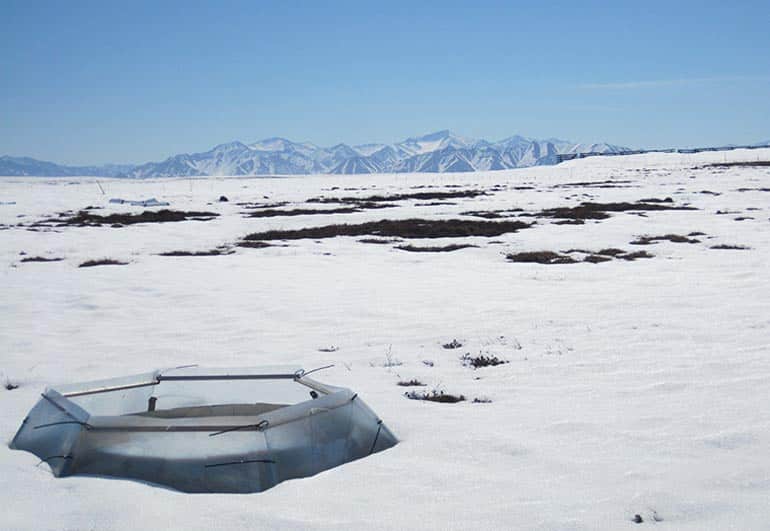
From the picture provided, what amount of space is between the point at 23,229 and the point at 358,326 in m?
22.7

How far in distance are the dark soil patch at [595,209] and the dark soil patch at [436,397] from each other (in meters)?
21.9

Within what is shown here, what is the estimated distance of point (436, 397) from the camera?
23.5 feet

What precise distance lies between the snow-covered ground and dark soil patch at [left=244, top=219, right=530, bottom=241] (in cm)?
376

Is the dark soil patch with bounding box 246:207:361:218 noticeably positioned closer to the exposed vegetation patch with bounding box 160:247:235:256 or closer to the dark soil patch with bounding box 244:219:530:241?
the dark soil patch with bounding box 244:219:530:241

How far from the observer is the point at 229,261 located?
711 inches

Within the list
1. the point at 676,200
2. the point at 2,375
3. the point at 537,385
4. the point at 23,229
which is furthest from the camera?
the point at 676,200

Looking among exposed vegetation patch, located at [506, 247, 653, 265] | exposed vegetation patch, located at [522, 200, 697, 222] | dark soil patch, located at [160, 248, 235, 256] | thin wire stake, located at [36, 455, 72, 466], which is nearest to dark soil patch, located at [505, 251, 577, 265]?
exposed vegetation patch, located at [506, 247, 653, 265]

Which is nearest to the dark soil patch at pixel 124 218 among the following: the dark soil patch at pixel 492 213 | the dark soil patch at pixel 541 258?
the dark soil patch at pixel 492 213

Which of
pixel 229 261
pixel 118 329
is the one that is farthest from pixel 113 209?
pixel 118 329

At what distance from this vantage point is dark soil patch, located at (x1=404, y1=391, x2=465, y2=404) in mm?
7102

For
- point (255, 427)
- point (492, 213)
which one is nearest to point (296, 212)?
point (492, 213)

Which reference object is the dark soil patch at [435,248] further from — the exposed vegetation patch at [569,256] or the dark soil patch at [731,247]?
the dark soil patch at [731,247]

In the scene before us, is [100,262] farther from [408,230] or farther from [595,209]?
[595,209]

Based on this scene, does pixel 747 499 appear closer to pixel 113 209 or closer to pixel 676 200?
pixel 676 200
